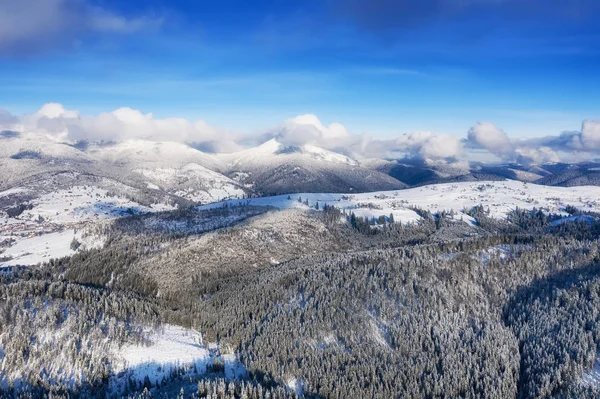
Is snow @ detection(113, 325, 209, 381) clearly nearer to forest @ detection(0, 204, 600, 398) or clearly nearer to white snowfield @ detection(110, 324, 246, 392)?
white snowfield @ detection(110, 324, 246, 392)

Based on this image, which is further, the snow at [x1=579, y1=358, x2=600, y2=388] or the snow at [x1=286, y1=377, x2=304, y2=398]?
the snow at [x1=579, y1=358, x2=600, y2=388]

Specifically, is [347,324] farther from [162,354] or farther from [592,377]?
[592,377]

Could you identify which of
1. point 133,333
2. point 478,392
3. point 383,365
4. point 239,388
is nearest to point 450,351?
point 478,392

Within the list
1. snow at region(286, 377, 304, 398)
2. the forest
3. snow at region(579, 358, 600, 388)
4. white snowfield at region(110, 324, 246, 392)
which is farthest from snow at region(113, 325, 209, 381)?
snow at region(579, 358, 600, 388)

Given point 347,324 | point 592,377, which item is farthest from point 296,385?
point 592,377

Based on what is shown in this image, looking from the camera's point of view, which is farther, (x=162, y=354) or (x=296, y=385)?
(x=162, y=354)

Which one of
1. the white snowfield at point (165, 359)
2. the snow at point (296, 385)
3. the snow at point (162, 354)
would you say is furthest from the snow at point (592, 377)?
the snow at point (162, 354)

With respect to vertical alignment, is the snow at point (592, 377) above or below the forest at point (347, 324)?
below

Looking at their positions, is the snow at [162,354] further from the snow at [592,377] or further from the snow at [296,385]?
the snow at [592,377]

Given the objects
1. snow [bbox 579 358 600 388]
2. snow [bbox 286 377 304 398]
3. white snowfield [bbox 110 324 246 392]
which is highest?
white snowfield [bbox 110 324 246 392]
